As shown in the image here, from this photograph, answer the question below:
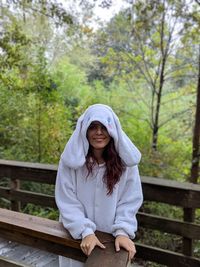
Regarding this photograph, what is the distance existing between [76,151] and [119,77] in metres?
5.94

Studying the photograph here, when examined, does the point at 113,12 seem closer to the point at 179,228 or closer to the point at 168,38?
the point at 168,38

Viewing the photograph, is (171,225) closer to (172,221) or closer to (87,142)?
(172,221)

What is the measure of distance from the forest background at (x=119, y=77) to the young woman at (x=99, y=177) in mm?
2430

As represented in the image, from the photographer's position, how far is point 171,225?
2037mm

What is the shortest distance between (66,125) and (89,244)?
4.02 metres

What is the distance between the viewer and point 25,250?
227 cm

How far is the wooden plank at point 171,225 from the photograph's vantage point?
6.44 ft

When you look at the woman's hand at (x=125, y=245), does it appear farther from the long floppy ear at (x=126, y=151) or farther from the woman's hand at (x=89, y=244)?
the long floppy ear at (x=126, y=151)

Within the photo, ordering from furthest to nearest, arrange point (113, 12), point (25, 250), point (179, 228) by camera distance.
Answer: point (113, 12) → point (25, 250) → point (179, 228)

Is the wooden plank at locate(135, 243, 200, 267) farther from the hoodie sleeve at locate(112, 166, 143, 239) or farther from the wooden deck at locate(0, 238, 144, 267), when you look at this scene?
the hoodie sleeve at locate(112, 166, 143, 239)

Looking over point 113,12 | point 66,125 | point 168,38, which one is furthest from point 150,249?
point 113,12

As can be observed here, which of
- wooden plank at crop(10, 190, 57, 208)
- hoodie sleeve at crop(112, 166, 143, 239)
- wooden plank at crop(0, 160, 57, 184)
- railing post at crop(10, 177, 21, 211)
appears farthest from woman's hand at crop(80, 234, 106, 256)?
railing post at crop(10, 177, 21, 211)

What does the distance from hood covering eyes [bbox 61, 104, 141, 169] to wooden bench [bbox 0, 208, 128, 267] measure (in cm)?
28

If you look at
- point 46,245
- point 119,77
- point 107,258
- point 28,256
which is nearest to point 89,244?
point 107,258
